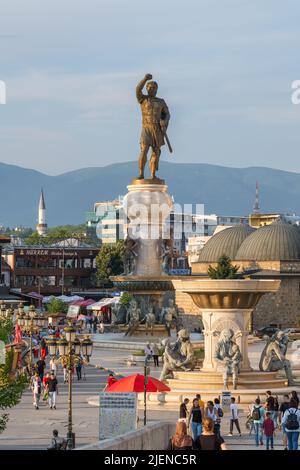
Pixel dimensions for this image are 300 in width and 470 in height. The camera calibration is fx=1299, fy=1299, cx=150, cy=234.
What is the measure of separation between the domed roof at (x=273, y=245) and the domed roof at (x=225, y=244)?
4.57 metres

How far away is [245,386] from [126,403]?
12.3 metres

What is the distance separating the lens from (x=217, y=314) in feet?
124

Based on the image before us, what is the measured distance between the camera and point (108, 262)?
13150 centimetres

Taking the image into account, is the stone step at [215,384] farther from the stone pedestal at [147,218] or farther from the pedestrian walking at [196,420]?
the stone pedestal at [147,218]

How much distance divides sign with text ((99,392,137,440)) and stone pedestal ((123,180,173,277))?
124 feet

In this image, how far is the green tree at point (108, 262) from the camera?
131 m

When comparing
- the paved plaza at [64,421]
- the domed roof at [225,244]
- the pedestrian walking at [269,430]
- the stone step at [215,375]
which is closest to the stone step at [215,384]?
the stone step at [215,375]

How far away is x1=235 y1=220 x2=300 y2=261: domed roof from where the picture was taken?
100750 mm

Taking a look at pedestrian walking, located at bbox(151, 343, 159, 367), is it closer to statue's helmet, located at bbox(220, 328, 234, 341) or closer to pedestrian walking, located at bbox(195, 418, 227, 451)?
statue's helmet, located at bbox(220, 328, 234, 341)

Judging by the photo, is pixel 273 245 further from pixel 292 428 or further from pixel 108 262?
pixel 292 428

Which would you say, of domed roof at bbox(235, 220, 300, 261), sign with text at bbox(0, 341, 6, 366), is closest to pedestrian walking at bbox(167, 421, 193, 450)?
sign with text at bbox(0, 341, 6, 366)
